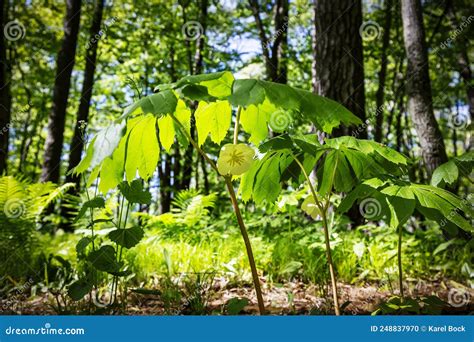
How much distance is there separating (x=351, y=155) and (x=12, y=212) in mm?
3258

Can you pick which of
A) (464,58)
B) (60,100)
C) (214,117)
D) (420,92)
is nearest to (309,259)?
(214,117)

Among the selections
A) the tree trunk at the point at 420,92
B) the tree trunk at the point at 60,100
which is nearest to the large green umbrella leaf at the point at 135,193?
the tree trunk at the point at 420,92

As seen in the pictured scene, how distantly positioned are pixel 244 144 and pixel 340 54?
295cm

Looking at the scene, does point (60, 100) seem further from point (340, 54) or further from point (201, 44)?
point (340, 54)

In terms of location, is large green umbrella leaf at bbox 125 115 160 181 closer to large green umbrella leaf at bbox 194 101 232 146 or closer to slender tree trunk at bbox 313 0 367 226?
large green umbrella leaf at bbox 194 101 232 146

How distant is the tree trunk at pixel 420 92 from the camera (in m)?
→ 4.42

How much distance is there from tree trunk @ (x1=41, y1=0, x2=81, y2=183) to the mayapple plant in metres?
6.19

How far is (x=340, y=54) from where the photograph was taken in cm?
392

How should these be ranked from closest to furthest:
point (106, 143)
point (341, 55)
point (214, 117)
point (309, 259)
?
point (106, 143) → point (214, 117) → point (309, 259) → point (341, 55)

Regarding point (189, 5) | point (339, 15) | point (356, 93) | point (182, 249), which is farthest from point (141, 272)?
point (189, 5)

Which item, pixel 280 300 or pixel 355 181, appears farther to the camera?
pixel 280 300

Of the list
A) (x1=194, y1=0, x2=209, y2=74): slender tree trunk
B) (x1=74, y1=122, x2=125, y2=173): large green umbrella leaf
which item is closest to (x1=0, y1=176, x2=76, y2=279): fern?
(x1=74, y1=122, x2=125, y2=173): large green umbrella leaf

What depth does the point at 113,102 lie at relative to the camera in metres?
12.4

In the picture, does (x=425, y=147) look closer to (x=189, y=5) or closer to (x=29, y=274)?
(x=29, y=274)
